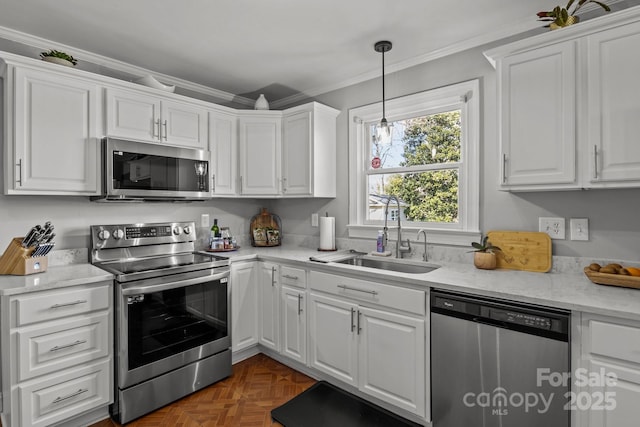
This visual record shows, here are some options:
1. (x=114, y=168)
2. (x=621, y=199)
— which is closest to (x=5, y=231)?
(x=114, y=168)

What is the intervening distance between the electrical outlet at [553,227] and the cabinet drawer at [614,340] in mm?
777

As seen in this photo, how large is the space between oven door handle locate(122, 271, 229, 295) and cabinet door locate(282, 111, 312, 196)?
1.01m

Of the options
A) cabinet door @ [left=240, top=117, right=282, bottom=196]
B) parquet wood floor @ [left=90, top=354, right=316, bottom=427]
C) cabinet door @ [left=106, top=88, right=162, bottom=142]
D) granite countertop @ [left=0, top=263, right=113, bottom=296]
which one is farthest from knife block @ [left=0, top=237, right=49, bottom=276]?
cabinet door @ [left=240, top=117, right=282, bottom=196]

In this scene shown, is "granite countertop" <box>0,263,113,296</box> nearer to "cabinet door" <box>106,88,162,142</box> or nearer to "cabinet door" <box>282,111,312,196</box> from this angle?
"cabinet door" <box>106,88,162,142</box>

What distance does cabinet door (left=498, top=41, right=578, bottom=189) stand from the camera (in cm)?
174

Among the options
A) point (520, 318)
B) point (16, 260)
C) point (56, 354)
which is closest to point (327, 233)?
point (520, 318)

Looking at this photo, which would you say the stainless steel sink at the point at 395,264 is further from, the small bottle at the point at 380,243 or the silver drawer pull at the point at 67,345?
the silver drawer pull at the point at 67,345

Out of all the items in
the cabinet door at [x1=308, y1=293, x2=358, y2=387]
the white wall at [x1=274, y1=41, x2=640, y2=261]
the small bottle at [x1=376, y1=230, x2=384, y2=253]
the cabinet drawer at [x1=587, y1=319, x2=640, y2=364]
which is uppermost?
the white wall at [x1=274, y1=41, x2=640, y2=261]

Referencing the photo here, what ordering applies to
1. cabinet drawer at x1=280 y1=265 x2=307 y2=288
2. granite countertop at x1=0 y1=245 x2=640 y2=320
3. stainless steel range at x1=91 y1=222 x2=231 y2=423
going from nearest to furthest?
granite countertop at x1=0 y1=245 x2=640 y2=320, stainless steel range at x1=91 y1=222 x2=231 y2=423, cabinet drawer at x1=280 y1=265 x2=307 y2=288

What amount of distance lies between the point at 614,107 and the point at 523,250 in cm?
91

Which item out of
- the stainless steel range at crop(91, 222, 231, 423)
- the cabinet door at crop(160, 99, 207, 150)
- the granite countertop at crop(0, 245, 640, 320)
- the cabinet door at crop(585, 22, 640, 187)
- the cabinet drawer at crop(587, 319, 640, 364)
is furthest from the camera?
the cabinet door at crop(160, 99, 207, 150)

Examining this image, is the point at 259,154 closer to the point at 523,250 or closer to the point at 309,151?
the point at 309,151

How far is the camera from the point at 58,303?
6.23 feet

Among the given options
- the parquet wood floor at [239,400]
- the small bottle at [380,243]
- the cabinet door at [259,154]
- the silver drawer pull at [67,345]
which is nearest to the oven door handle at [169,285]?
the silver drawer pull at [67,345]
